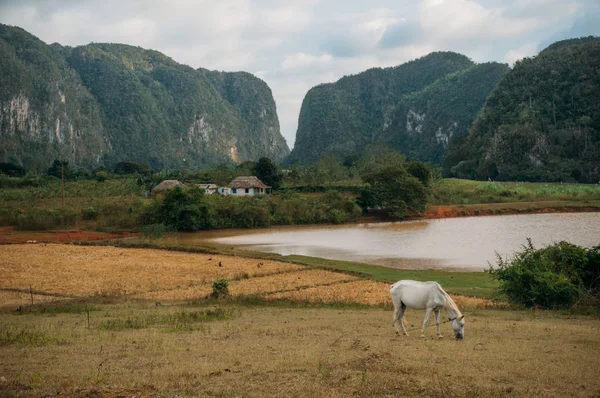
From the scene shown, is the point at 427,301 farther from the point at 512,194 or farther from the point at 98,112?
the point at 98,112

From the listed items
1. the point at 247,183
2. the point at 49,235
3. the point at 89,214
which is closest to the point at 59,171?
the point at 247,183

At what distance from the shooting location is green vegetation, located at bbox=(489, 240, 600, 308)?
1352 centimetres

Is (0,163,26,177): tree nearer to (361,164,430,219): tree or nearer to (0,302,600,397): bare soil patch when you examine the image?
(361,164,430,219): tree

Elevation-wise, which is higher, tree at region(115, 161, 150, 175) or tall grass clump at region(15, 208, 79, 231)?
tree at region(115, 161, 150, 175)

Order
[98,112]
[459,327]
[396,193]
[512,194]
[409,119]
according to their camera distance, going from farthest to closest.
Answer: [409,119]
[98,112]
[512,194]
[396,193]
[459,327]

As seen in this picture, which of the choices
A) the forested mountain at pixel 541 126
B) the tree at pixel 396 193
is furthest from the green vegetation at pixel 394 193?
the forested mountain at pixel 541 126

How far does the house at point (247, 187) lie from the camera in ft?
213

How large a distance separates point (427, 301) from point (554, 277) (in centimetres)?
572

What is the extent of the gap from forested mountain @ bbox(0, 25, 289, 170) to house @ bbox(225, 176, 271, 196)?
60.1m

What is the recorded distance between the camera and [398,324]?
32.9 ft

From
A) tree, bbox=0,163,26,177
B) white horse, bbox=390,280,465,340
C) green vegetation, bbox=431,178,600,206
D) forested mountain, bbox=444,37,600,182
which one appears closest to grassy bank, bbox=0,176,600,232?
green vegetation, bbox=431,178,600,206

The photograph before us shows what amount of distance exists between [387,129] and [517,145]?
91673 millimetres

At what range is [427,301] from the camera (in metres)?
9.59

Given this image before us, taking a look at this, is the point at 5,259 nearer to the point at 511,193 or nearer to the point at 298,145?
the point at 511,193
